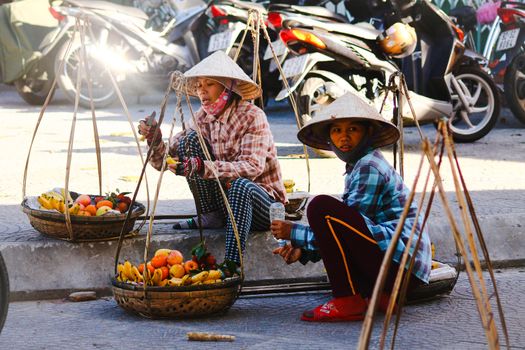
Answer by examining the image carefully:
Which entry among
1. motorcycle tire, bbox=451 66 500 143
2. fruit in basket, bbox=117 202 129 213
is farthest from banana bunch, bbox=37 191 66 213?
motorcycle tire, bbox=451 66 500 143

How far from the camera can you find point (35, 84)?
1151 cm

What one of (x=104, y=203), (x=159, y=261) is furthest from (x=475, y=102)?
(x=159, y=261)

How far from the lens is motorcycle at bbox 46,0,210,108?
1074 centimetres

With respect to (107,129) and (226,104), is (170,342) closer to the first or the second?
(226,104)

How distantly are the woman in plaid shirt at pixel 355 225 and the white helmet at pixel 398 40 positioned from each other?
134 inches

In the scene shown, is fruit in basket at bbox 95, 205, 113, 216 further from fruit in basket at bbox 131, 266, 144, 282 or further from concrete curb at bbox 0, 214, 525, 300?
fruit in basket at bbox 131, 266, 144, 282

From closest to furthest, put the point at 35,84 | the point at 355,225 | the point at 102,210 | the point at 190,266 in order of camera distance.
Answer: the point at 355,225 < the point at 190,266 < the point at 102,210 < the point at 35,84

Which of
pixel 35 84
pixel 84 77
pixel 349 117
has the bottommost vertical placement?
pixel 35 84

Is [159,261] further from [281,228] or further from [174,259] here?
[281,228]

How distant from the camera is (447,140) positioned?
2.56 meters

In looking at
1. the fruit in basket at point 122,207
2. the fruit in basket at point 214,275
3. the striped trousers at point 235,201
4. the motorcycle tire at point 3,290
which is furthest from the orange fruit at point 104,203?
the motorcycle tire at point 3,290

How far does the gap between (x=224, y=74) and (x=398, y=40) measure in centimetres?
318

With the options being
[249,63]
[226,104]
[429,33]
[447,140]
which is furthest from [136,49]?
[447,140]

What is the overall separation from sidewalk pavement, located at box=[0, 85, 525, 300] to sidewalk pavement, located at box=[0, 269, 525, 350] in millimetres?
202
